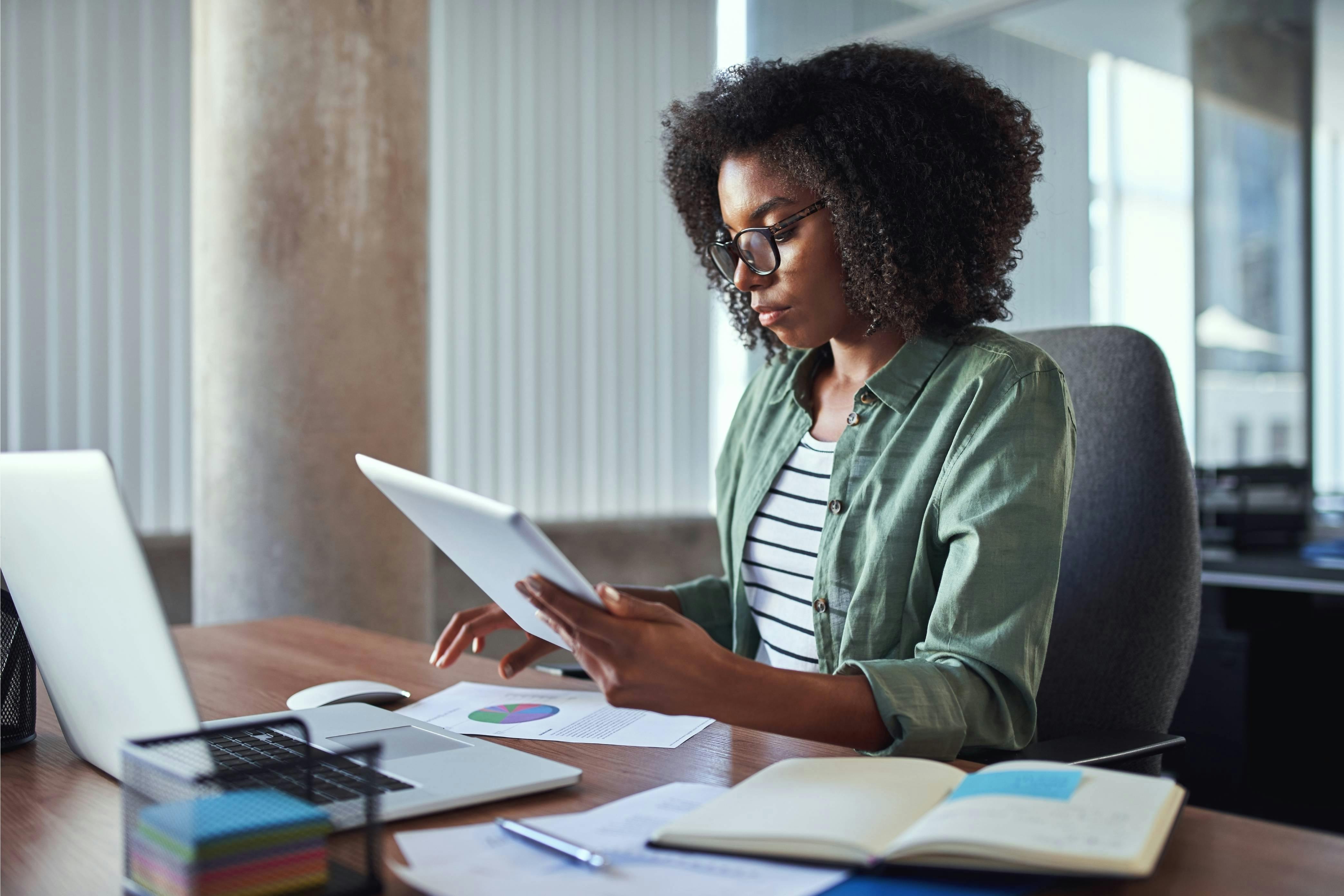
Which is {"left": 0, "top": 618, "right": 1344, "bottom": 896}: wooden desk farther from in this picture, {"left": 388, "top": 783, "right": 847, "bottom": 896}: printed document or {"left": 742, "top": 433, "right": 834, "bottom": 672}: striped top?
{"left": 742, "top": 433, "right": 834, "bottom": 672}: striped top

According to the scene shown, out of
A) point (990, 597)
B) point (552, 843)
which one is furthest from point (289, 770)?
point (990, 597)

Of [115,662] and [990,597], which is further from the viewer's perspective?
[990,597]

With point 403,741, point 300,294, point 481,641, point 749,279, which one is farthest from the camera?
point 300,294

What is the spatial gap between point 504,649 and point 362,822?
304cm

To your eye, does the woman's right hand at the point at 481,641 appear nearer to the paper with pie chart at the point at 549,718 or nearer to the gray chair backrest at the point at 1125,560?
the paper with pie chart at the point at 549,718

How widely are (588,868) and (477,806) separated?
0.17 metres

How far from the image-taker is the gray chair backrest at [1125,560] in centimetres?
129

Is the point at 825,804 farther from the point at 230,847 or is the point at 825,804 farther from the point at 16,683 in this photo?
the point at 16,683

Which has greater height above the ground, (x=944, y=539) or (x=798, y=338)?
(x=798, y=338)

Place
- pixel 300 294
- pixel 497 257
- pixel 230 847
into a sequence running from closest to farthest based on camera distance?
pixel 230 847 → pixel 300 294 → pixel 497 257

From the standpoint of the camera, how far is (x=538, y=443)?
373cm

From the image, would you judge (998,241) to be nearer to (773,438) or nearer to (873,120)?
(873,120)

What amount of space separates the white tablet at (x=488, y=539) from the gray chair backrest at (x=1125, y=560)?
680 millimetres

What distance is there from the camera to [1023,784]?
752 millimetres
